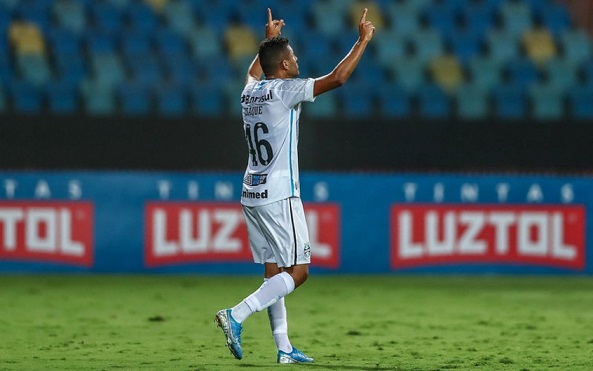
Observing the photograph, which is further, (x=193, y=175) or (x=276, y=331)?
(x=193, y=175)

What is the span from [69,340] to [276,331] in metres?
1.82

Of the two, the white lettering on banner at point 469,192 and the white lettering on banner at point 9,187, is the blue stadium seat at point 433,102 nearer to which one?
the white lettering on banner at point 469,192

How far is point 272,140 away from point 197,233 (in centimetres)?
640

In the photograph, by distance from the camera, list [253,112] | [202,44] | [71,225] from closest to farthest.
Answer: [253,112], [71,225], [202,44]

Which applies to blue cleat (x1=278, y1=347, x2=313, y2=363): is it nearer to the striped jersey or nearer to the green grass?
the green grass

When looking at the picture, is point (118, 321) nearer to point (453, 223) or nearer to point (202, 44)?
point (453, 223)

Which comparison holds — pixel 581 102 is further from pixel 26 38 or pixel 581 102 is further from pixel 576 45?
pixel 26 38

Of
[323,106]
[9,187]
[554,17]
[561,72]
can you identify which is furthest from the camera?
[554,17]

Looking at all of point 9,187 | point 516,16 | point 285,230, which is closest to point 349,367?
point 285,230

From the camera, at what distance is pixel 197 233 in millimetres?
13070

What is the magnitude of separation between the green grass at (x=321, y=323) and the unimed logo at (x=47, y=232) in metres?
0.26

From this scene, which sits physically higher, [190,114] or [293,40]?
[293,40]

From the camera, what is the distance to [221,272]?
13164mm

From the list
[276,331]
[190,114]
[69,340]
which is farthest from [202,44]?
[276,331]
